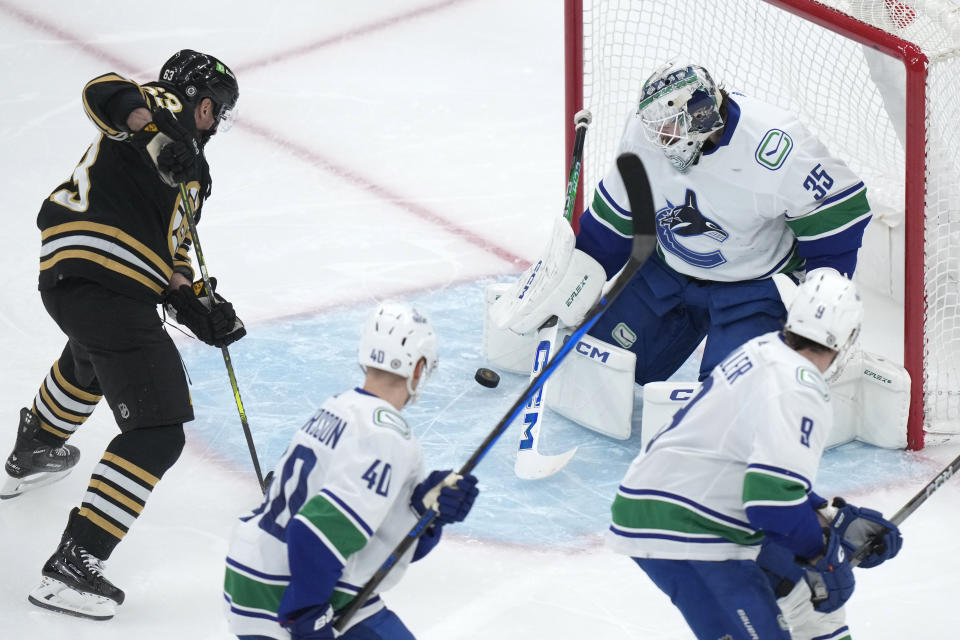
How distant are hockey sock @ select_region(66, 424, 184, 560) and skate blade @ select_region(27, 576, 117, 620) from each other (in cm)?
9

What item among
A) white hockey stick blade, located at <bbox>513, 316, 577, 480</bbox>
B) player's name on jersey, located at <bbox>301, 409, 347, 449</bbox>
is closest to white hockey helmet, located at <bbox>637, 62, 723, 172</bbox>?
white hockey stick blade, located at <bbox>513, 316, 577, 480</bbox>

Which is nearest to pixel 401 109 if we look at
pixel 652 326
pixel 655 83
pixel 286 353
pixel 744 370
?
pixel 286 353

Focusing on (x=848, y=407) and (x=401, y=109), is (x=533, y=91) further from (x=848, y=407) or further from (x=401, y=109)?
(x=848, y=407)

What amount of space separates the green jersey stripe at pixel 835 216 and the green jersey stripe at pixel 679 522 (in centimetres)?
125

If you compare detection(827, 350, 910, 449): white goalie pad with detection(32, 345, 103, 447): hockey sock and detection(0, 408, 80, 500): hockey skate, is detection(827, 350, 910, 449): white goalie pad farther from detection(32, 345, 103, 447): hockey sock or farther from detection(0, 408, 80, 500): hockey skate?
detection(0, 408, 80, 500): hockey skate

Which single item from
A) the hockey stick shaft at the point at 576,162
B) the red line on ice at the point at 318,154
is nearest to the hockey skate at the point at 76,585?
the hockey stick shaft at the point at 576,162

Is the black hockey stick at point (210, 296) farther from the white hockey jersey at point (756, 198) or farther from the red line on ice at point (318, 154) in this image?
the red line on ice at point (318, 154)

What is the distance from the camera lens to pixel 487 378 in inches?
161

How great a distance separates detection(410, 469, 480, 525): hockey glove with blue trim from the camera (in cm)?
235

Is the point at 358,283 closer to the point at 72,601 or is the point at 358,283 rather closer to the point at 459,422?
the point at 459,422

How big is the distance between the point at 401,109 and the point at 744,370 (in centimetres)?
395

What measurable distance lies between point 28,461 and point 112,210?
2.45ft

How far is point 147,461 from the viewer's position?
3.16m

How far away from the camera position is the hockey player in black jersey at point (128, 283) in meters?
3.16
